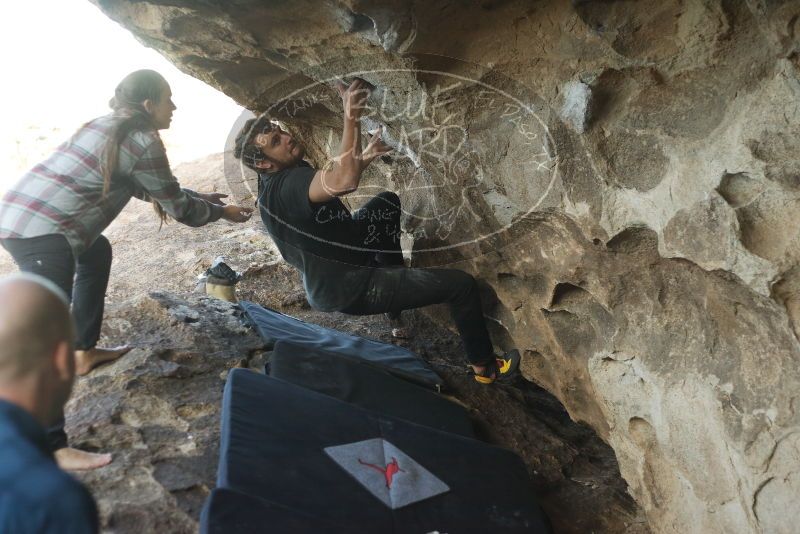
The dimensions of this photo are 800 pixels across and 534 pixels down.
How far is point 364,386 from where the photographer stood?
116 inches

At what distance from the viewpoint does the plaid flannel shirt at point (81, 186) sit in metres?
2.23

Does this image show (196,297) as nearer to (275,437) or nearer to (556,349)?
(275,437)

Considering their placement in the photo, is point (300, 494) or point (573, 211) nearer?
point (300, 494)

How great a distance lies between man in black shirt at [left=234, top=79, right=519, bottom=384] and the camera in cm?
248

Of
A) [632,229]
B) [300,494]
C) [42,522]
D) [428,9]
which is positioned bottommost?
[300,494]

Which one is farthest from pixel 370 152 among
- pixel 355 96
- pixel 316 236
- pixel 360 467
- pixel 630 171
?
pixel 360 467

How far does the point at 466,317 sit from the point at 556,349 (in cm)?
44

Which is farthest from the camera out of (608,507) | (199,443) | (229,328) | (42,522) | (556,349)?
(229,328)

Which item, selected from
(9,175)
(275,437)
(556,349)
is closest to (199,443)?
(275,437)

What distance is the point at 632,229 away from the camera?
6.93ft

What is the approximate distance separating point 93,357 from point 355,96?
5.25 feet

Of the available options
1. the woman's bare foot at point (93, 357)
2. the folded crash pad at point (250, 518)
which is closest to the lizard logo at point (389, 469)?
the folded crash pad at point (250, 518)

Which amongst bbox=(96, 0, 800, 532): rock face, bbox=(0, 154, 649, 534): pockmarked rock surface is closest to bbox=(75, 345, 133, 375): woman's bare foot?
bbox=(0, 154, 649, 534): pockmarked rock surface

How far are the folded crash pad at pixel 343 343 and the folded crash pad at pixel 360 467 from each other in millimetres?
602
